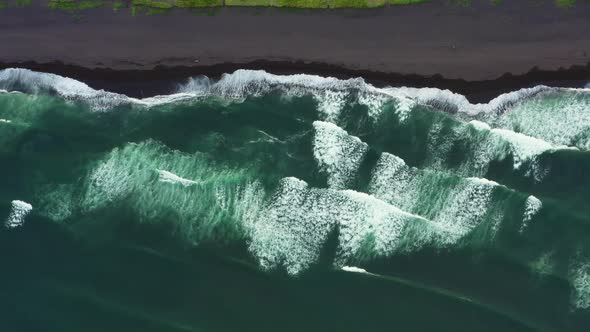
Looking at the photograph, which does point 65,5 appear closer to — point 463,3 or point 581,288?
point 463,3

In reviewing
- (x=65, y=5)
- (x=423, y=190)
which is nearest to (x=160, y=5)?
(x=65, y=5)

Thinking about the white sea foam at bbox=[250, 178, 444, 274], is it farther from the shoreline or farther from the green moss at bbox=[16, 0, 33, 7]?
the green moss at bbox=[16, 0, 33, 7]

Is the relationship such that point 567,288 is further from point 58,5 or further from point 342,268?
point 58,5

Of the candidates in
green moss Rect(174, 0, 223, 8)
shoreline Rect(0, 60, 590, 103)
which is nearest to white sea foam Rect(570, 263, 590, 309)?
shoreline Rect(0, 60, 590, 103)

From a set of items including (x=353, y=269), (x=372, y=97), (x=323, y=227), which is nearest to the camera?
(x=353, y=269)

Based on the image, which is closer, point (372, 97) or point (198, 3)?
point (372, 97)

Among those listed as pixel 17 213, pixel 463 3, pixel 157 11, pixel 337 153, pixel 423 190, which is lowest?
pixel 17 213
